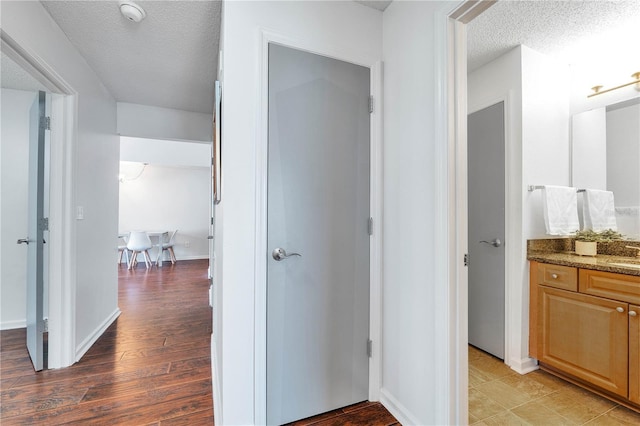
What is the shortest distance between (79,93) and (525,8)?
3347mm

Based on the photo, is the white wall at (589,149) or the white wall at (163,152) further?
the white wall at (163,152)

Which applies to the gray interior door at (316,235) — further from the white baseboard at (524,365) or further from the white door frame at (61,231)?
the white door frame at (61,231)

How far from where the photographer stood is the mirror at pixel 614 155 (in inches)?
80.3

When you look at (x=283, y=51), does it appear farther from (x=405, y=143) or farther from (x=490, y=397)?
(x=490, y=397)

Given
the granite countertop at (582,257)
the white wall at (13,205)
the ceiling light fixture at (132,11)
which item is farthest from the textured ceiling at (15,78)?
the granite countertop at (582,257)

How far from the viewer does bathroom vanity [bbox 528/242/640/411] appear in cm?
161

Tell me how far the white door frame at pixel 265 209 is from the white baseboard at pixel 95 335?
1.87 metres

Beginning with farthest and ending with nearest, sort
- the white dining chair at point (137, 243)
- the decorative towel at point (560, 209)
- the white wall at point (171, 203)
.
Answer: the white wall at point (171, 203), the white dining chair at point (137, 243), the decorative towel at point (560, 209)

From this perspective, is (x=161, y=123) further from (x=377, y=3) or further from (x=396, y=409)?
(x=396, y=409)

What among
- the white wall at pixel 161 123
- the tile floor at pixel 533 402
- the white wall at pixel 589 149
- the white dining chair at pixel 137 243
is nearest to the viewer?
the tile floor at pixel 533 402

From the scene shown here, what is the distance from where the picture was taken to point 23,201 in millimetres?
2885

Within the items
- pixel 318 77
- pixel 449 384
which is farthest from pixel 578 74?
pixel 449 384

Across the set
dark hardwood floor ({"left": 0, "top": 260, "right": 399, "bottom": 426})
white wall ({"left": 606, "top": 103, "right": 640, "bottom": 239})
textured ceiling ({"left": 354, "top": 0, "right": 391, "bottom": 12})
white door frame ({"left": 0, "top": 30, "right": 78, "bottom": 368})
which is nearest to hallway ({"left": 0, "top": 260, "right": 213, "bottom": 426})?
dark hardwood floor ({"left": 0, "top": 260, "right": 399, "bottom": 426})

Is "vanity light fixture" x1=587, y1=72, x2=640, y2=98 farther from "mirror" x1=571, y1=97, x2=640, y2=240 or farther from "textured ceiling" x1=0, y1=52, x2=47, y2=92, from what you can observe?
"textured ceiling" x1=0, y1=52, x2=47, y2=92
